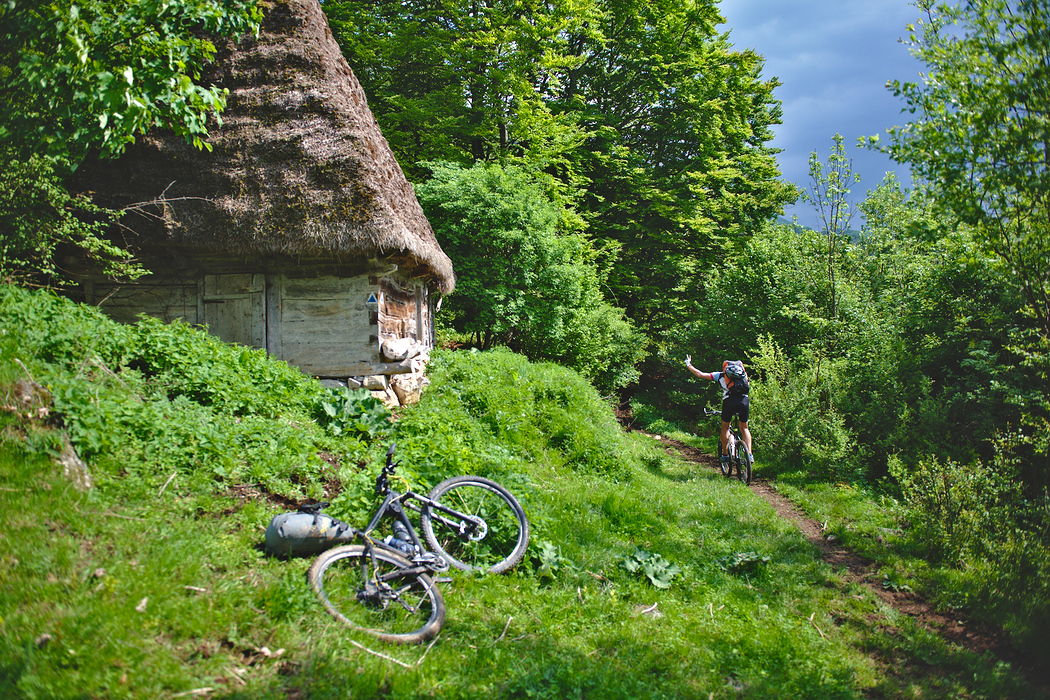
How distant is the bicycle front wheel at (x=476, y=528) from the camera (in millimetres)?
4473

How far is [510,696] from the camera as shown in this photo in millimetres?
3189

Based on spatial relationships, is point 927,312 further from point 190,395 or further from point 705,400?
point 190,395

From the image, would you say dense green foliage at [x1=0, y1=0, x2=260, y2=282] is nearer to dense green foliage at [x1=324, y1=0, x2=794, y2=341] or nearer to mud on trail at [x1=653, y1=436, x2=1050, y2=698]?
dense green foliage at [x1=324, y1=0, x2=794, y2=341]

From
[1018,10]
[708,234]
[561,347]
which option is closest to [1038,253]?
[1018,10]

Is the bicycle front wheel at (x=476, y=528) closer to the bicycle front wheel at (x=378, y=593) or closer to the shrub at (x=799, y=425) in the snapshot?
the bicycle front wheel at (x=378, y=593)

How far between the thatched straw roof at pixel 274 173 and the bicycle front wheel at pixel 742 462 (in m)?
6.19

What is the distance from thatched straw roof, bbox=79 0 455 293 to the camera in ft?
26.1

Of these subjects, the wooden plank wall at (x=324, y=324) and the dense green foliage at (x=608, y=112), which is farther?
the dense green foliage at (x=608, y=112)

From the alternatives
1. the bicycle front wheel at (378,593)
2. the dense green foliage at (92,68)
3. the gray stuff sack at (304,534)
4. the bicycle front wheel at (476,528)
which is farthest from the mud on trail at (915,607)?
the dense green foliage at (92,68)

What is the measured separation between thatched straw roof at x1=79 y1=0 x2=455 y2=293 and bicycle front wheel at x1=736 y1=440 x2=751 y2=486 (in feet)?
20.3

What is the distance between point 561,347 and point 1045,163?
11.2 metres

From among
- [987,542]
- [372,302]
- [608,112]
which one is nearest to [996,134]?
[987,542]

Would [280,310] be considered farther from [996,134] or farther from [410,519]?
[996,134]

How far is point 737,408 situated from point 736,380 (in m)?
0.47
